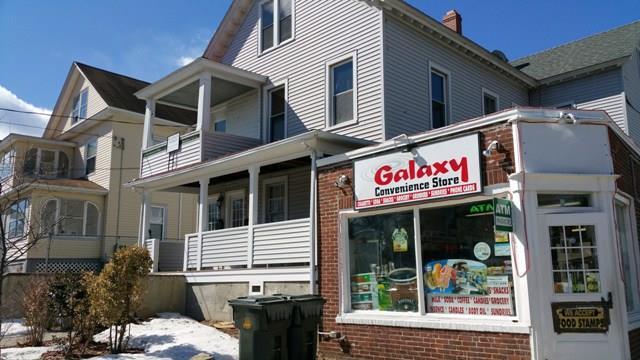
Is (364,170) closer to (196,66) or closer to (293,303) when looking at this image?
(293,303)

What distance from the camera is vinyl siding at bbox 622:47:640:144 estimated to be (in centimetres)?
1666

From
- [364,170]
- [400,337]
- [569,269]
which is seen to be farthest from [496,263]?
[364,170]

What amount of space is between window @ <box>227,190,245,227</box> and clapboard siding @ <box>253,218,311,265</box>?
16.0ft

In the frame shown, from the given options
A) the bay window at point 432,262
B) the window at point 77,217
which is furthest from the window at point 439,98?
the window at point 77,217

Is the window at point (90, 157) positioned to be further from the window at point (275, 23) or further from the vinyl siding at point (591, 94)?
the vinyl siding at point (591, 94)

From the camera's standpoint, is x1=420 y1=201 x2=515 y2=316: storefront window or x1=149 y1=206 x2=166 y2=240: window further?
x1=149 y1=206 x2=166 y2=240: window

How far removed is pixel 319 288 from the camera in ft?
34.5

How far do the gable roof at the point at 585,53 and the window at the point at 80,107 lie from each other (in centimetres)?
2006

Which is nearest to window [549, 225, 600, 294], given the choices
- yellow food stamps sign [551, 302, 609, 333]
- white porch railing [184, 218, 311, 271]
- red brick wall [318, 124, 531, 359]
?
yellow food stamps sign [551, 302, 609, 333]

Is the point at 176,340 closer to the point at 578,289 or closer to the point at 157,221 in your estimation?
the point at 578,289

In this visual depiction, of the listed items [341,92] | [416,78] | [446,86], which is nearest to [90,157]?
[341,92]

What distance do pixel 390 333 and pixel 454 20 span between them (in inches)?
482

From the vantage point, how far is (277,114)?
16172 mm

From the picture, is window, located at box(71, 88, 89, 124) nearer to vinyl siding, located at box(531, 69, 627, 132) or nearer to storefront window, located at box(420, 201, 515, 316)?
vinyl siding, located at box(531, 69, 627, 132)
